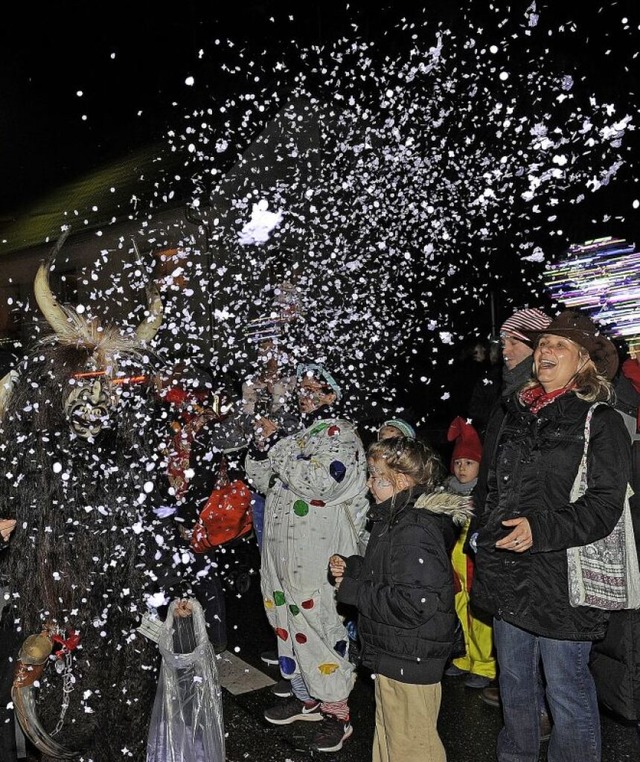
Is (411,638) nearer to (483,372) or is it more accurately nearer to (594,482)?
(594,482)

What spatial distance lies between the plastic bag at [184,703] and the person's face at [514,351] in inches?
75.4

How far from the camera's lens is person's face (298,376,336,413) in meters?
4.29

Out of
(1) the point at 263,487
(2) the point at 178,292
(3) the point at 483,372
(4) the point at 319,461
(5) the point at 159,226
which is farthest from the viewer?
(5) the point at 159,226

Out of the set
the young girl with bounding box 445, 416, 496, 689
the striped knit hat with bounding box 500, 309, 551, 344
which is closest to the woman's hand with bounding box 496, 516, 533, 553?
the striped knit hat with bounding box 500, 309, 551, 344

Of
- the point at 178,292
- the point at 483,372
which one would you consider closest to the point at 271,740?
the point at 483,372

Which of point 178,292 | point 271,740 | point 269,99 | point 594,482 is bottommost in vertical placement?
point 271,740

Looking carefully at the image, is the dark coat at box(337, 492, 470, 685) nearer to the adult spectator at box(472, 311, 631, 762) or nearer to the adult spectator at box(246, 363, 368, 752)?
the adult spectator at box(472, 311, 631, 762)

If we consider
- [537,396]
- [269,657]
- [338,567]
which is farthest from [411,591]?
[269,657]

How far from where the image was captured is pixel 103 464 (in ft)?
9.36

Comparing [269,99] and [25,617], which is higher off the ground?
[269,99]

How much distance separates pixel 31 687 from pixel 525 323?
2.61 meters

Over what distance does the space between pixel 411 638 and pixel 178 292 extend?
32.8 ft

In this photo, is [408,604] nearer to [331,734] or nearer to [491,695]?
[331,734]

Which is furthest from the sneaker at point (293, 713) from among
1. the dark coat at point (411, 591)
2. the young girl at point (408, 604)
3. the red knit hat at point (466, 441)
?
the red knit hat at point (466, 441)
